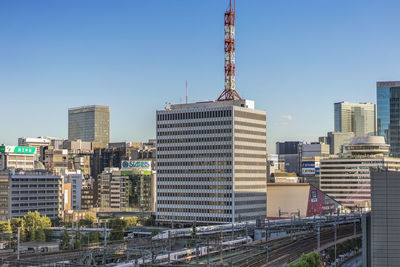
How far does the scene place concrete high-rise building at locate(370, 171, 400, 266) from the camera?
92.1m

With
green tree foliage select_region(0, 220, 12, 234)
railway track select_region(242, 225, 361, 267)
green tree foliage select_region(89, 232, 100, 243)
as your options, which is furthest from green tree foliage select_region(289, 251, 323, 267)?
green tree foliage select_region(0, 220, 12, 234)

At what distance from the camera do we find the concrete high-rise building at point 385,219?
92.1m

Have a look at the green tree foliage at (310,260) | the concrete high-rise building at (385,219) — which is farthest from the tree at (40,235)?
the concrete high-rise building at (385,219)

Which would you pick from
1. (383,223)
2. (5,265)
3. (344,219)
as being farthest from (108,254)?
(344,219)

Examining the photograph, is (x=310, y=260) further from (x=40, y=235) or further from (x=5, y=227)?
(x=5, y=227)

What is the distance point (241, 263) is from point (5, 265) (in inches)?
1411

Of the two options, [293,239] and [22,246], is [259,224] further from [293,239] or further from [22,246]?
[22,246]

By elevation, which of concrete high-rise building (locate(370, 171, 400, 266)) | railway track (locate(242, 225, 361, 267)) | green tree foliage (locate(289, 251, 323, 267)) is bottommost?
railway track (locate(242, 225, 361, 267))

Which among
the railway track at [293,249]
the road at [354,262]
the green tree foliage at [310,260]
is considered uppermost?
the green tree foliage at [310,260]

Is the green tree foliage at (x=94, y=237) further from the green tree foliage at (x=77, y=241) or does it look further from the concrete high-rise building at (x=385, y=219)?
the concrete high-rise building at (x=385, y=219)

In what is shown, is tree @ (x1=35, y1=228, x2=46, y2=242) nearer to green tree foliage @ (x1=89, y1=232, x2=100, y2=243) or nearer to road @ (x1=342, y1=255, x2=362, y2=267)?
green tree foliage @ (x1=89, y1=232, x2=100, y2=243)

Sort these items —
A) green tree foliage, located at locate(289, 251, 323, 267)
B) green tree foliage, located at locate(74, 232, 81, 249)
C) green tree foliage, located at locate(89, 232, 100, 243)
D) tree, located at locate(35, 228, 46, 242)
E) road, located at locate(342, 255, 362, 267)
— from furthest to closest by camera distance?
1. tree, located at locate(35, 228, 46, 242)
2. green tree foliage, located at locate(89, 232, 100, 243)
3. green tree foliage, located at locate(74, 232, 81, 249)
4. road, located at locate(342, 255, 362, 267)
5. green tree foliage, located at locate(289, 251, 323, 267)

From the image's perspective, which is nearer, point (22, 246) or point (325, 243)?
point (325, 243)

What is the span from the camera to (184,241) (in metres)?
145
